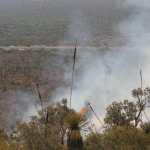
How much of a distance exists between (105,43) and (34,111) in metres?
32.7

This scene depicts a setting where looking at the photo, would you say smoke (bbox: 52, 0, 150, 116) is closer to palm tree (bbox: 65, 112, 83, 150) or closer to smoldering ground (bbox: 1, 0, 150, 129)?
smoldering ground (bbox: 1, 0, 150, 129)

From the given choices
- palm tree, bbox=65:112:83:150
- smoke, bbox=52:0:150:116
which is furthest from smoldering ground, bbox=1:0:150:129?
palm tree, bbox=65:112:83:150

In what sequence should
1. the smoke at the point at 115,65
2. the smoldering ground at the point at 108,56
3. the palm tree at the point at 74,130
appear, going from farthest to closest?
the smoldering ground at the point at 108,56
the smoke at the point at 115,65
the palm tree at the point at 74,130

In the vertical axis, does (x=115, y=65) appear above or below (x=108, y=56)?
below

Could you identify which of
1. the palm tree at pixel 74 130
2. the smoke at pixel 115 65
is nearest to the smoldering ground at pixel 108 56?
the smoke at pixel 115 65

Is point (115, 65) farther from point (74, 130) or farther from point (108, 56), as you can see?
point (74, 130)

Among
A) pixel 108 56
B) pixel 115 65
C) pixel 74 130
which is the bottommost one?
pixel 74 130

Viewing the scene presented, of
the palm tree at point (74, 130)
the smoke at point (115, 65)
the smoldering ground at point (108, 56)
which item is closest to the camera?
the palm tree at point (74, 130)

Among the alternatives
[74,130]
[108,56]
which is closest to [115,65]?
[108,56]

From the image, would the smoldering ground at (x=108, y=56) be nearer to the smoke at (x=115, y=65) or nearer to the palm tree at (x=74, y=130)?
the smoke at (x=115, y=65)

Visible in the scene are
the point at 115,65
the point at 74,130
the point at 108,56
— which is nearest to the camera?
the point at 74,130

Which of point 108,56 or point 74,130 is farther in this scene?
point 108,56

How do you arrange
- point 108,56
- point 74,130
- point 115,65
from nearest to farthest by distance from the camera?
point 74,130
point 115,65
point 108,56

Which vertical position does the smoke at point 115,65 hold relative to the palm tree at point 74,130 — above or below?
above
